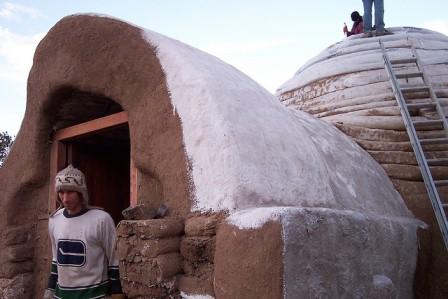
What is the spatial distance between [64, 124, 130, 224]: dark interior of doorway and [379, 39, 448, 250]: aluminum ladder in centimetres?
252

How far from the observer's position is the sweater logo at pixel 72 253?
3.15 m

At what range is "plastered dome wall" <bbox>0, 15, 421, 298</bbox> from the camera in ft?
7.72

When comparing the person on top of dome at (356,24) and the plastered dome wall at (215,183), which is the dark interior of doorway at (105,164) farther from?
the person on top of dome at (356,24)

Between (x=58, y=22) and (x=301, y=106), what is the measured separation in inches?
116

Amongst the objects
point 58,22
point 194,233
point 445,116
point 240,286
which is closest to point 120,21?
point 58,22

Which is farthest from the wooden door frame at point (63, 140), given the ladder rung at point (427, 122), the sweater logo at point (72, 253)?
the ladder rung at point (427, 122)

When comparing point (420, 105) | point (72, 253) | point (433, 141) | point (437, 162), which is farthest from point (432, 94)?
point (72, 253)

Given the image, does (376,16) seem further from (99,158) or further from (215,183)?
(215,183)

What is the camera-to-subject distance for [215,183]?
2641 mm

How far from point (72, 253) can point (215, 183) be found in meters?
1.15

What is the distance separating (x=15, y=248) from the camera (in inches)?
165

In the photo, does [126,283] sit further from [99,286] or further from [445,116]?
[445,116]

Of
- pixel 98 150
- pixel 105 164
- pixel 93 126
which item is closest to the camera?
pixel 93 126

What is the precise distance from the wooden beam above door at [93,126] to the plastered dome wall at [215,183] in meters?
0.14
